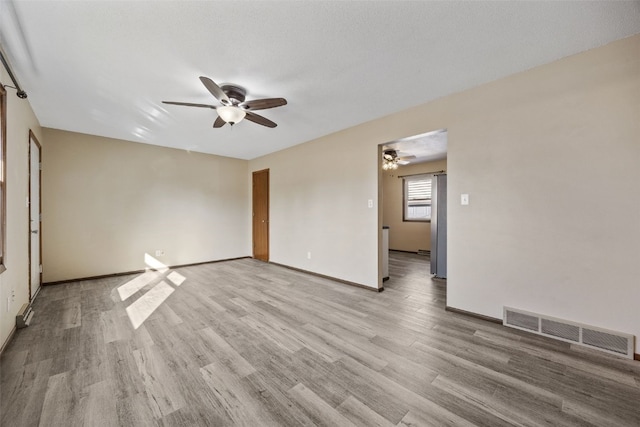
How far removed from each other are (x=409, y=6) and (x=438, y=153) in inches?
179

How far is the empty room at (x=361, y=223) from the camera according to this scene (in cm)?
159

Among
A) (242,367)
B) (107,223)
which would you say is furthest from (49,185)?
(242,367)

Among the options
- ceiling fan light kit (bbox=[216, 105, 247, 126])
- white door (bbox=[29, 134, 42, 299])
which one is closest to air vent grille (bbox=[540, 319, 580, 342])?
ceiling fan light kit (bbox=[216, 105, 247, 126])

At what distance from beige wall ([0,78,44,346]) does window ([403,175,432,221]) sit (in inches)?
288

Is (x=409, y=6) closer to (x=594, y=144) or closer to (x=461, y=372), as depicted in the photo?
(x=594, y=144)

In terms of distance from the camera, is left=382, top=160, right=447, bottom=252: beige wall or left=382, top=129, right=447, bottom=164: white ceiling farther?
left=382, top=160, right=447, bottom=252: beige wall

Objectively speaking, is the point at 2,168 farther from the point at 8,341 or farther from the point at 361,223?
the point at 361,223

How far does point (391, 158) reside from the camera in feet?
17.4

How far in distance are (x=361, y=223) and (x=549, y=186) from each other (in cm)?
221

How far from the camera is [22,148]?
278cm

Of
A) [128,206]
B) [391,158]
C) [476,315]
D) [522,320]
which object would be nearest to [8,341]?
[128,206]

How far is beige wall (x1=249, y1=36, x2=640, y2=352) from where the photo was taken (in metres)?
1.97

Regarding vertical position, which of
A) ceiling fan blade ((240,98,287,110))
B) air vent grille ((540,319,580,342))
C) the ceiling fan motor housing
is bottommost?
air vent grille ((540,319,580,342))

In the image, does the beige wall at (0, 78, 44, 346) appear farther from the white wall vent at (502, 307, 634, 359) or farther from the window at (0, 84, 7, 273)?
the white wall vent at (502, 307, 634, 359)
